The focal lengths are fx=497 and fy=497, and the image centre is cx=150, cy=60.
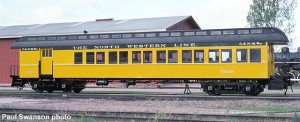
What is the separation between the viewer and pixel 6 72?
4575 cm

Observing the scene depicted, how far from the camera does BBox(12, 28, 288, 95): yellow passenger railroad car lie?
2395 centimetres

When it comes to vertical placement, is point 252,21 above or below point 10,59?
above

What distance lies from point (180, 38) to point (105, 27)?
20.1m

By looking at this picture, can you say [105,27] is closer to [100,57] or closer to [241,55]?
[100,57]

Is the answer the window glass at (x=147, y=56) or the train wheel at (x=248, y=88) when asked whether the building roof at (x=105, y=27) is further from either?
the train wheel at (x=248, y=88)

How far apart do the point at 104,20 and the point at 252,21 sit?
1684 cm

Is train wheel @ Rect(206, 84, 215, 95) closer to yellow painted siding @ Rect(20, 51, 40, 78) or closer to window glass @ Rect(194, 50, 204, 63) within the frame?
window glass @ Rect(194, 50, 204, 63)

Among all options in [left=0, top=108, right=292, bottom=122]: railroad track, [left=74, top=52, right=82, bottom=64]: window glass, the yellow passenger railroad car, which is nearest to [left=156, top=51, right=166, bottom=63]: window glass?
the yellow passenger railroad car

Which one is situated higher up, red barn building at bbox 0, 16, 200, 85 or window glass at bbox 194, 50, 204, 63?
red barn building at bbox 0, 16, 200, 85

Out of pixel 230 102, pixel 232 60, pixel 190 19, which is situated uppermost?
pixel 190 19

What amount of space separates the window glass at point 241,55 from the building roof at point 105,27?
51.8 ft

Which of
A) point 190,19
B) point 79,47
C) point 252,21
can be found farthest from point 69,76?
point 252,21

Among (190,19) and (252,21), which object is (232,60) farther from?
(252,21)

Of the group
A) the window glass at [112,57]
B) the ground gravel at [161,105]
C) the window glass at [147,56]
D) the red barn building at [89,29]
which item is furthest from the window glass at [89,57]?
the red barn building at [89,29]
